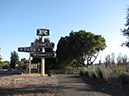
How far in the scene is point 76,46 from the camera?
113ft

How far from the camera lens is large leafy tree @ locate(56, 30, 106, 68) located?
34.3 meters

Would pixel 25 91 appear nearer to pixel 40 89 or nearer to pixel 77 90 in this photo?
pixel 40 89

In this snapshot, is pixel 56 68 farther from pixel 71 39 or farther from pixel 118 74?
pixel 118 74

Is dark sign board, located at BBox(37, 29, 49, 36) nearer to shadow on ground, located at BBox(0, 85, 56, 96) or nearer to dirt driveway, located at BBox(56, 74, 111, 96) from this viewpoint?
dirt driveway, located at BBox(56, 74, 111, 96)

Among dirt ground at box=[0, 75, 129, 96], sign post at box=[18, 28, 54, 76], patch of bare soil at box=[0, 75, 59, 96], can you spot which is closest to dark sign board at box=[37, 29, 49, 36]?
sign post at box=[18, 28, 54, 76]

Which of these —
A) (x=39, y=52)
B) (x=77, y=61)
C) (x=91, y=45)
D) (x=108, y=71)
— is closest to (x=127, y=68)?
(x=108, y=71)

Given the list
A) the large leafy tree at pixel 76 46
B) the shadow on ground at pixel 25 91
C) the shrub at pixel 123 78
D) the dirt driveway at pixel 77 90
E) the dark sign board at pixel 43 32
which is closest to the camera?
the shadow on ground at pixel 25 91

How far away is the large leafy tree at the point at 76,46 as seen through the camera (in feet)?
113

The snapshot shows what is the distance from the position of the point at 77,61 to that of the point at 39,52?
532 inches

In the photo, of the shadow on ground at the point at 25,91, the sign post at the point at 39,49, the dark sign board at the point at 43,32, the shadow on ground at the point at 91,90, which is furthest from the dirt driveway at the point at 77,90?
the dark sign board at the point at 43,32

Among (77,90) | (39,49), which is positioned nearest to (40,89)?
(77,90)

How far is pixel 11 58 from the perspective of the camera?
91188 millimetres

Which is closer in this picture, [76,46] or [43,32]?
[43,32]

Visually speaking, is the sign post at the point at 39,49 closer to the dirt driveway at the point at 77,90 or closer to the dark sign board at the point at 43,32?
the dark sign board at the point at 43,32
